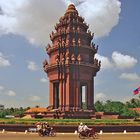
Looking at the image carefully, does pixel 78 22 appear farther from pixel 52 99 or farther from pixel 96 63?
pixel 52 99

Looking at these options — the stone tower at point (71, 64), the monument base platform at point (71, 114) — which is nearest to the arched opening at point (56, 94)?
the stone tower at point (71, 64)

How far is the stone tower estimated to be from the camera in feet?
186

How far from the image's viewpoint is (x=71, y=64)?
184 feet

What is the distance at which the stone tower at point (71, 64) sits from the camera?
186 feet

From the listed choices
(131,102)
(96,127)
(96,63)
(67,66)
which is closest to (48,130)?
(96,127)

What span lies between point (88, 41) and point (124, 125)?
2180 centimetres

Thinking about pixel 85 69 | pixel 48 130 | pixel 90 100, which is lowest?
pixel 48 130

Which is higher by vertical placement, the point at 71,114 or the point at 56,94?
the point at 56,94

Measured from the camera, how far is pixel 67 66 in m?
56.3

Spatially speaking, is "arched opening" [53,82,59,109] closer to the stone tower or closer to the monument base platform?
the stone tower

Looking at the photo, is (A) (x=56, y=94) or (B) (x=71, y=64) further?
(A) (x=56, y=94)

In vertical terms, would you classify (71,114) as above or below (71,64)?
below

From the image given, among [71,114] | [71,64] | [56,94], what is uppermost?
[71,64]

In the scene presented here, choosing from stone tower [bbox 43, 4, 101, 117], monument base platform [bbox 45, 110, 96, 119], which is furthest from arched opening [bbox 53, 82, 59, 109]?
monument base platform [bbox 45, 110, 96, 119]
